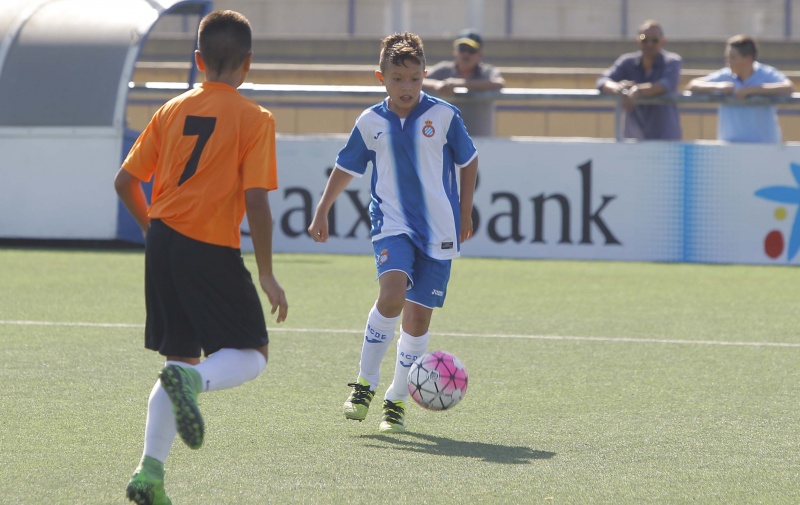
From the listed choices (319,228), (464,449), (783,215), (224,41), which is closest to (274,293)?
(224,41)

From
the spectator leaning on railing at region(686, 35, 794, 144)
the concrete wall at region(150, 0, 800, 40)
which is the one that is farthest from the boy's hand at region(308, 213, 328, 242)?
the concrete wall at region(150, 0, 800, 40)

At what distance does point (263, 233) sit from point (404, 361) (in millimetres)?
1720

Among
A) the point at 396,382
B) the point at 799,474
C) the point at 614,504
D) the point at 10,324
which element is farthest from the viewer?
the point at 10,324

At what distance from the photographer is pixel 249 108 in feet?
14.0

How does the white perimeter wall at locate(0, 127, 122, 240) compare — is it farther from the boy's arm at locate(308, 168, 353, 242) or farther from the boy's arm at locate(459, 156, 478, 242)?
the boy's arm at locate(459, 156, 478, 242)

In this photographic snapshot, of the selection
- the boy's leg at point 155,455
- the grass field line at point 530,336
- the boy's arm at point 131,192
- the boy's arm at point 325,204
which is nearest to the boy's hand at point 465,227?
the boy's arm at point 325,204

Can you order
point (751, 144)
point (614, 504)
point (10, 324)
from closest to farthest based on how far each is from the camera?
point (614, 504) → point (10, 324) → point (751, 144)

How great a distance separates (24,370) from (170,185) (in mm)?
2725

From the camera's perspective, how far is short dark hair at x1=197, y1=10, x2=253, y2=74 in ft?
14.0

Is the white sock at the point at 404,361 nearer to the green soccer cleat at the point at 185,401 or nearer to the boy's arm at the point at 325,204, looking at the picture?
the boy's arm at the point at 325,204

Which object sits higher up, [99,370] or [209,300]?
[209,300]

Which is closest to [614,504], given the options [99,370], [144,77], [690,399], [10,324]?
[690,399]

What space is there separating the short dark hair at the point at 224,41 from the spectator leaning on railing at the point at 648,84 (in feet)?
28.7

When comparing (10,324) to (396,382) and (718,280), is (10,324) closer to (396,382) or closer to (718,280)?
(396,382)
